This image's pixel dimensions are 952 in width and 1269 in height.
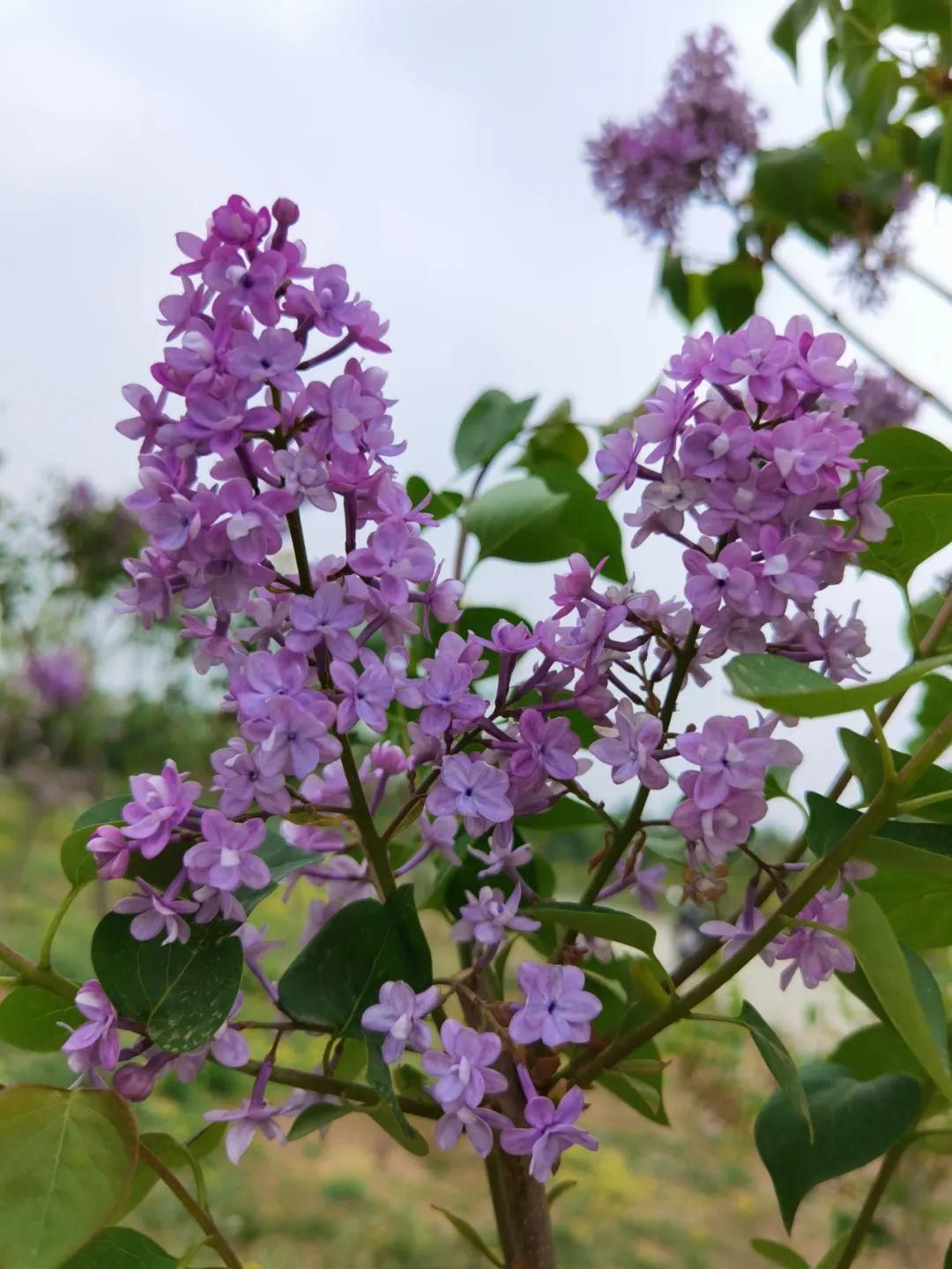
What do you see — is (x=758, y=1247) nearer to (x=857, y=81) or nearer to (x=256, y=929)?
(x=256, y=929)

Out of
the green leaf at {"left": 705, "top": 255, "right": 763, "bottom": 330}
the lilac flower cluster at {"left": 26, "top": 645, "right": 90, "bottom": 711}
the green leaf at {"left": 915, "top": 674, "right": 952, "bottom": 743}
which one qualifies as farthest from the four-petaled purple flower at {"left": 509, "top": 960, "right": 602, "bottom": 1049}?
the lilac flower cluster at {"left": 26, "top": 645, "right": 90, "bottom": 711}

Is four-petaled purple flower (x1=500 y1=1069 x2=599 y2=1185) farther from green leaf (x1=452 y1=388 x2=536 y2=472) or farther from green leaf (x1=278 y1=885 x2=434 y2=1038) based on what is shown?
green leaf (x1=452 y1=388 x2=536 y2=472)

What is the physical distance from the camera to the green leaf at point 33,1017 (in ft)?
0.62

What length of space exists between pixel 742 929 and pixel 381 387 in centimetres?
10

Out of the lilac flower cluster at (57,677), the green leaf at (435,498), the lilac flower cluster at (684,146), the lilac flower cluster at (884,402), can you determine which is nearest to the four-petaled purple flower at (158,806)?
the green leaf at (435,498)

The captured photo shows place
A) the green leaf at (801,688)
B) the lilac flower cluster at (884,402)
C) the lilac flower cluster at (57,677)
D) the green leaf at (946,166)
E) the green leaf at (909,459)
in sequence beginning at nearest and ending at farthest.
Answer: the green leaf at (801,688)
the green leaf at (909,459)
the green leaf at (946,166)
the lilac flower cluster at (884,402)
the lilac flower cluster at (57,677)

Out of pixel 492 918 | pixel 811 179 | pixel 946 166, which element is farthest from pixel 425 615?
pixel 811 179

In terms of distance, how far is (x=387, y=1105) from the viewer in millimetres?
160

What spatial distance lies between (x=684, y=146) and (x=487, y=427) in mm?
341

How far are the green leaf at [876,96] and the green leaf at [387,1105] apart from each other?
389 mm

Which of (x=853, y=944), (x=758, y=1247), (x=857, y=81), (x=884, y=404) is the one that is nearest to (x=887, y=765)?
(x=853, y=944)

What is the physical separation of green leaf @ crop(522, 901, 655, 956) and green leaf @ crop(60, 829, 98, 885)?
69 millimetres

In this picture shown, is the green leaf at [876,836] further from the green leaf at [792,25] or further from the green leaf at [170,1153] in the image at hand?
the green leaf at [792,25]

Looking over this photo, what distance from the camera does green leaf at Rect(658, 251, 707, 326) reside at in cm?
52
